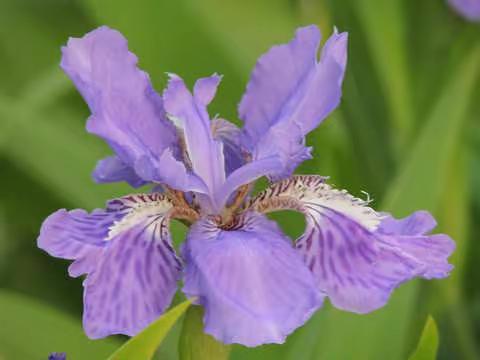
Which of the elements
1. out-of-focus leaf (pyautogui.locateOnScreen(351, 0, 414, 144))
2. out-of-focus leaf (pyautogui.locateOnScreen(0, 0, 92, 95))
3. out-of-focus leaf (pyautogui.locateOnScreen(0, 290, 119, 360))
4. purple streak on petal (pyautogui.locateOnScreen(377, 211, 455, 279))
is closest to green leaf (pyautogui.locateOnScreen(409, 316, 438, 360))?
purple streak on petal (pyautogui.locateOnScreen(377, 211, 455, 279))

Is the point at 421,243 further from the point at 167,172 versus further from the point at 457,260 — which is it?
the point at 457,260

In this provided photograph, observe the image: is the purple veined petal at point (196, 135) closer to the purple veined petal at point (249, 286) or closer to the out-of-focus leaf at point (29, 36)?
the purple veined petal at point (249, 286)

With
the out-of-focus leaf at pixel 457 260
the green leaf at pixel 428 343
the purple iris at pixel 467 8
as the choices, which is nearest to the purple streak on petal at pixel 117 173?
the green leaf at pixel 428 343

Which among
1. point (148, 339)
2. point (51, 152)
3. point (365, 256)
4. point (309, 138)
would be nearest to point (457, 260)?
point (309, 138)

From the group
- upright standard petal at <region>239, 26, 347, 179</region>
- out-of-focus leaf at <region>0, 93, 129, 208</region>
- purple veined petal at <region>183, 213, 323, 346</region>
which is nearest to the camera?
purple veined petal at <region>183, 213, 323, 346</region>

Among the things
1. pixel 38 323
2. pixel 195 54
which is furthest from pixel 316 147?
pixel 38 323

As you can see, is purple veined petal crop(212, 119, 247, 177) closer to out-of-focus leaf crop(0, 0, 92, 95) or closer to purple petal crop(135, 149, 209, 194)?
purple petal crop(135, 149, 209, 194)
